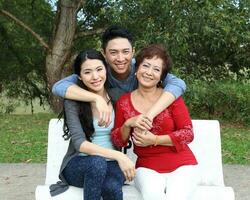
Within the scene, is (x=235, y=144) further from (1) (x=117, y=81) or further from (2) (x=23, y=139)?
(1) (x=117, y=81)

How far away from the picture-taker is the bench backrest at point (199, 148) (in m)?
4.32

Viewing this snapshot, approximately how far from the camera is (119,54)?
13.4 ft

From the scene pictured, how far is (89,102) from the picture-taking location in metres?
3.91

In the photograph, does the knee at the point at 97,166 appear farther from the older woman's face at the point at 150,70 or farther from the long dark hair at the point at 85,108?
the older woman's face at the point at 150,70

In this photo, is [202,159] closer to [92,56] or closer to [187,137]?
[187,137]

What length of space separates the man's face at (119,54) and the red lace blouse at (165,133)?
334mm

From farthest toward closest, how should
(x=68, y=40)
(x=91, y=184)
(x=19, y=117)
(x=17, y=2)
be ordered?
(x=17, y=2)
(x=68, y=40)
(x=19, y=117)
(x=91, y=184)

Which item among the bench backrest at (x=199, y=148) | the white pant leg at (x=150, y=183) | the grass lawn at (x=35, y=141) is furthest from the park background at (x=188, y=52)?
the white pant leg at (x=150, y=183)

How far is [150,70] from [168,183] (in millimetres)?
763

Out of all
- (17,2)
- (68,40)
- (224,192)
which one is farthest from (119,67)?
(17,2)

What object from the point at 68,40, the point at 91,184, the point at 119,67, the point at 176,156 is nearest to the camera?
the point at 91,184

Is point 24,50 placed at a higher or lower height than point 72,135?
higher

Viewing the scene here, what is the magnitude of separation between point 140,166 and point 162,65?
709mm

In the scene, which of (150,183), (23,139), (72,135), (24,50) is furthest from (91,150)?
(24,50)
